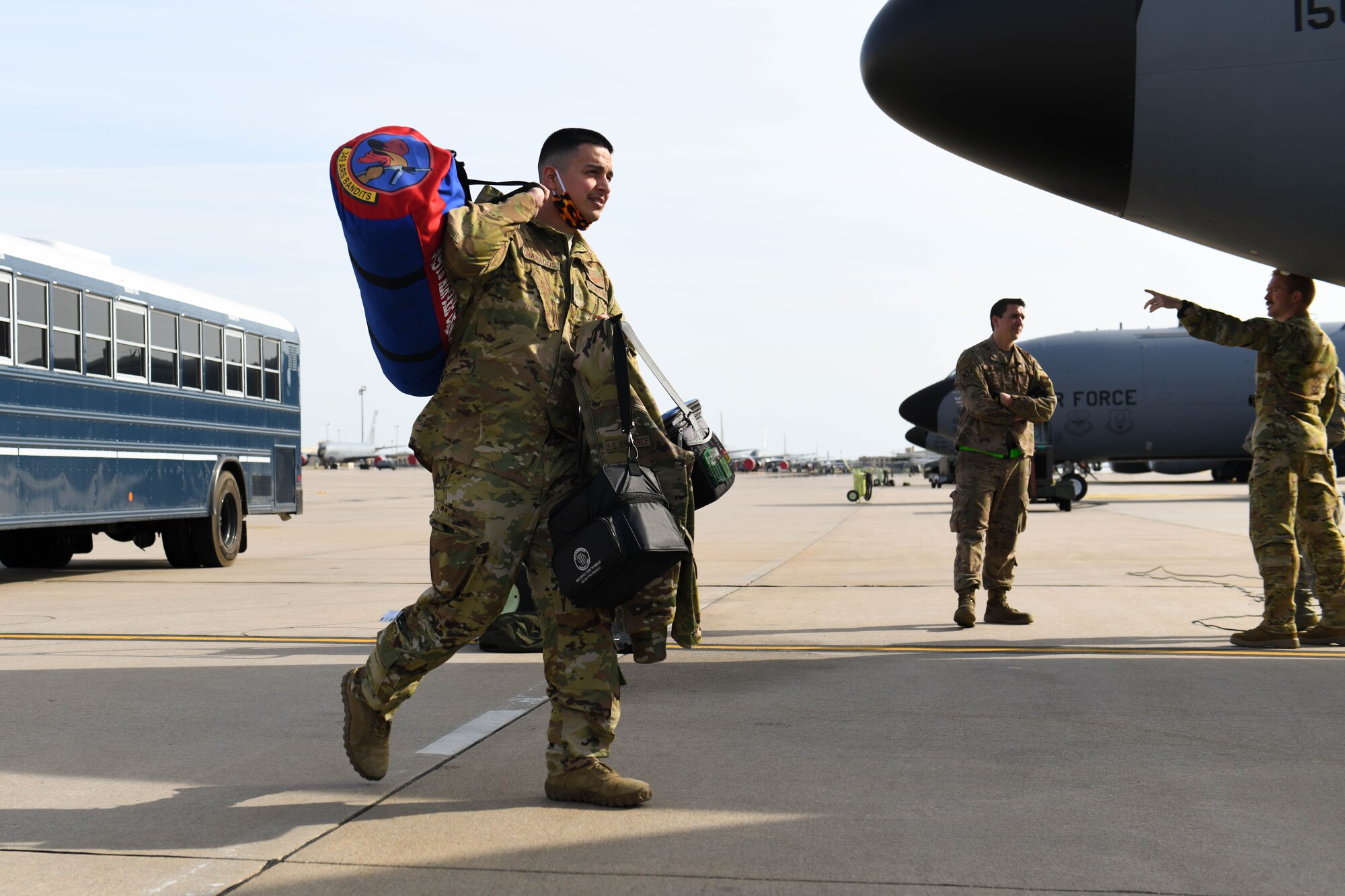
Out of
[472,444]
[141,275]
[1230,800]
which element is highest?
[141,275]

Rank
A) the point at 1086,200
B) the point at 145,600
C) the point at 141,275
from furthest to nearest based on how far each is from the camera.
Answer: the point at 141,275 < the point at 145,600 < the point at 1086,200

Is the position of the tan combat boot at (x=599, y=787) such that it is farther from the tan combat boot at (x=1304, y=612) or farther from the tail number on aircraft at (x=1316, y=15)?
the tan combat boot at (x=1304, y=612)

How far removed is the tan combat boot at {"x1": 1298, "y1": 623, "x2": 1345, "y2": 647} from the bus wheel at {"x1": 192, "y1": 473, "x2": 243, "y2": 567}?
9940mm

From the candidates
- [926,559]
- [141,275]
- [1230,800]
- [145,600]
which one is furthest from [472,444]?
[926,559]

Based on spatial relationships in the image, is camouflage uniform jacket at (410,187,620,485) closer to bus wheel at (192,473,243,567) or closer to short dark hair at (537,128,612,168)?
short dark hair at (537,128,612,168)

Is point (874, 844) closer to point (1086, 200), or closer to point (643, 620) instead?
point (643, 620)

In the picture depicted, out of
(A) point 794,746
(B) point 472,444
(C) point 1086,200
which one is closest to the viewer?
(B) point 472,444

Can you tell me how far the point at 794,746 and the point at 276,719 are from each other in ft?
6.72

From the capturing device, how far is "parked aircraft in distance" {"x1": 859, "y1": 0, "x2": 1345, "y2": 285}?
488 centimetres

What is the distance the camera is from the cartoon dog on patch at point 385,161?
3.40 meters

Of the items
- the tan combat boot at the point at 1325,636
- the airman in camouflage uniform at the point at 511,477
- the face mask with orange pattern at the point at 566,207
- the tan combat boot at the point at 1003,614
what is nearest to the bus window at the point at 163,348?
the tan combat boot at the point at 1003,614

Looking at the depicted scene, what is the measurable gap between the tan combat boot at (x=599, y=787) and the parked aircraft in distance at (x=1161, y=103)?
125 inches

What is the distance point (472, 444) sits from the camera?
364 cm

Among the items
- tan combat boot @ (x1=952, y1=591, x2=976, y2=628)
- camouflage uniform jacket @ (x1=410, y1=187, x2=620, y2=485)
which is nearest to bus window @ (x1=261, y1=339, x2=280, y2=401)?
tan combat boot @ (x1=952, y1=591, x2=976, y2=628)
